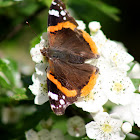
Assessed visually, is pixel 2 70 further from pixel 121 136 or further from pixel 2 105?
pixel 121 136

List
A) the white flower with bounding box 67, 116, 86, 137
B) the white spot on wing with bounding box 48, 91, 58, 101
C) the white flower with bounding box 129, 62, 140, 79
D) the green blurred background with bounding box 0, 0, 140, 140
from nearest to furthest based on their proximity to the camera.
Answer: the white spot on wing with bounding box 48, 91, 58, 101
the white flower with bounding box 67, 116, 86, 137
the green blurred background with bounding box 0, 0, 140, 140
the white flower with bounding box 129, 62, 140, 79

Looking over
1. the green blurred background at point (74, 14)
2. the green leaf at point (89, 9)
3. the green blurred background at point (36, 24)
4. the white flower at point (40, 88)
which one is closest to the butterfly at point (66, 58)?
the white flower at point (40, 88)

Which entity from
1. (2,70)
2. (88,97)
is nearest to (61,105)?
(88,97)

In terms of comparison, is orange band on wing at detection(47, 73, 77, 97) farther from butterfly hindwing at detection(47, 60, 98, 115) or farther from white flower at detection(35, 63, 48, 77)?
white flower at detection(35, 63, 48, 77)

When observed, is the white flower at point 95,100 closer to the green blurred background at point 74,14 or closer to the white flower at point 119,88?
the white flower at point 119,88


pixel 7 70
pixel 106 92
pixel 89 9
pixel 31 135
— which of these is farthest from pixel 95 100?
pixel 89 9

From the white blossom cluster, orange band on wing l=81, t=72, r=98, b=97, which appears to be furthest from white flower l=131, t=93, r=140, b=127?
orange band on wing l=81, t=72, r=98, b=97

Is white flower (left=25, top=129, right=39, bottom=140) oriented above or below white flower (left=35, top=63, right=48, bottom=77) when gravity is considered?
below
